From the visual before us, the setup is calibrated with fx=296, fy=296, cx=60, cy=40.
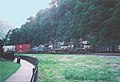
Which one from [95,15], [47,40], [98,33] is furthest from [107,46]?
[47,40]

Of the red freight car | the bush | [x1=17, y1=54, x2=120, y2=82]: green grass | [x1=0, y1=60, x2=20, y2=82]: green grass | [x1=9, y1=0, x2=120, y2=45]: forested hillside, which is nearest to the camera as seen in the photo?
[x1=17, y1=54, x2=120, y2=82]: green grass

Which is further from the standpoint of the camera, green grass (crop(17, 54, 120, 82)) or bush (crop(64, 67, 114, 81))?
bush (crop(64, 67, 114, 81))

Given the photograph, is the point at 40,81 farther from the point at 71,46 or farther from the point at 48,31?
the point at 48,31

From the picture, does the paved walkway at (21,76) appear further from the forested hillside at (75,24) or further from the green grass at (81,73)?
the forested hillside at (75,24)

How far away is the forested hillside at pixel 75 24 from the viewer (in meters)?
47.1

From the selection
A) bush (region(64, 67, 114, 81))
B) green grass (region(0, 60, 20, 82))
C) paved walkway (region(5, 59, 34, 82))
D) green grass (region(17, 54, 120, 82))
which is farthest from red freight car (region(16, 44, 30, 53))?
bush (region(64, 67, 114, 81))

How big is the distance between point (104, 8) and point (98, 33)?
5.17 metres

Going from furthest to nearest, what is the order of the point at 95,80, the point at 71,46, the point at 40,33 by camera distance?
the point at 40,33 < the point at 71,46 < the point at 95,80

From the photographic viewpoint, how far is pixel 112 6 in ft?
170

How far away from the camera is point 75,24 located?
5925 centimetres

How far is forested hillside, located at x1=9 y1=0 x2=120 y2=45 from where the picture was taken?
47125 mm

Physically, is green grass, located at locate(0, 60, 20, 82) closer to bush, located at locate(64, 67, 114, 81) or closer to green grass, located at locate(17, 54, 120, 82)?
green grass, located at locate(17, 54, 120, 82)

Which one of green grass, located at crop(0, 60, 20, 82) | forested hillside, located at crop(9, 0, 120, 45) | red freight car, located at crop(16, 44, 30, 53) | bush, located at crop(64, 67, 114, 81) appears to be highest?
forested hillside, located at crop(9, 0, 120, 45)

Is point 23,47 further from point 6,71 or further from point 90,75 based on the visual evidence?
point 90,75
